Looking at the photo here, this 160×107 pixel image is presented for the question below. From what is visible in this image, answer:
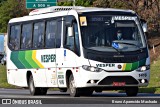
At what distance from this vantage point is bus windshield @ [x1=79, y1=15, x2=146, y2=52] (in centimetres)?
2214

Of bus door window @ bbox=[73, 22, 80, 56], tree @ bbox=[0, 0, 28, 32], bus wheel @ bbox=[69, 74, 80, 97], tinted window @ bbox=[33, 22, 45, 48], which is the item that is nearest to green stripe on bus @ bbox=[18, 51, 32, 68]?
tinted window @ bbox=[33, 22, 45, 48]

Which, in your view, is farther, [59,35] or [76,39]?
[59,35]

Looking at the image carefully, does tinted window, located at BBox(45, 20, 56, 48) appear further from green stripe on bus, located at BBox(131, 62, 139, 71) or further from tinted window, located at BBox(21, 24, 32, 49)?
green stripe on bus, located at BBox(131, 62, 139, 71)

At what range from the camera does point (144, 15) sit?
61.9 m

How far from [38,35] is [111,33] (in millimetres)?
4233

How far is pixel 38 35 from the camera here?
2577 centimetres

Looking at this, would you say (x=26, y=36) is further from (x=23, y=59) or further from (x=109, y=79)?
(x=109, y=79)

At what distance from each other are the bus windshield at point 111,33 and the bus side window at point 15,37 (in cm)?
577

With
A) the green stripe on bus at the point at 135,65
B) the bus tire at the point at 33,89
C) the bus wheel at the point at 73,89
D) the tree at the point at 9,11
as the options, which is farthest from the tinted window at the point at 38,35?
the tree at the point at 9,11

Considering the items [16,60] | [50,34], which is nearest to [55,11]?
[50,34]

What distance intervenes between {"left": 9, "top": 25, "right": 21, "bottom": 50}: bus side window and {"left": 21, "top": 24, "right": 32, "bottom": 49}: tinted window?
500mm

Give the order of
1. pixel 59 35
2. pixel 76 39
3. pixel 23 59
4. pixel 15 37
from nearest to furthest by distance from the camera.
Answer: pixel 76 39 → pixel 59 35 → pixel 23 59 → pixel 15 37

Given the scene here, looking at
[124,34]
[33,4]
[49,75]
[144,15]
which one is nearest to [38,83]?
[49,75]

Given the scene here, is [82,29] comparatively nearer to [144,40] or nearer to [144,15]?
[144,40]
